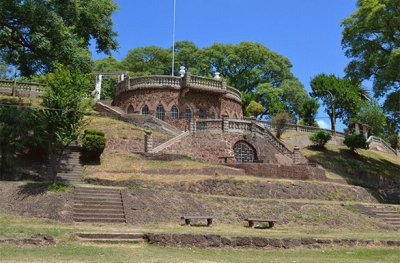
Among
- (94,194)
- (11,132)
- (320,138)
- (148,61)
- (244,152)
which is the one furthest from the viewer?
(148,61)

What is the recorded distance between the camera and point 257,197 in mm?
26703

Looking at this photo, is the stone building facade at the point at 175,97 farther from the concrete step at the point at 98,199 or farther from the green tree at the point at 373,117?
the green tree at the point at 373,117

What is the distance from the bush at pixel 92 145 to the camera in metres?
29.8

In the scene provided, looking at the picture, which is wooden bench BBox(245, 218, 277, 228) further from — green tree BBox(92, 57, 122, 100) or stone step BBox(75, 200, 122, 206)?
green tree BBox(92, 57, 122, 100)

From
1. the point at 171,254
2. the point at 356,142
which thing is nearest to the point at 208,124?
the point at 356,142

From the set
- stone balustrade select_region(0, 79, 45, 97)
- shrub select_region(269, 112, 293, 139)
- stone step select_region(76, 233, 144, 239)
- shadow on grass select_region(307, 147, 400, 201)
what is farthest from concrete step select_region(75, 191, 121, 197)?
shrub select_region(269, 112, 293, 139)

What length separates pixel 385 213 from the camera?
26406 millimetres

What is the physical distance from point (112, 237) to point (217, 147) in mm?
18940

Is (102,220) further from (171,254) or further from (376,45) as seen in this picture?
(376,45)

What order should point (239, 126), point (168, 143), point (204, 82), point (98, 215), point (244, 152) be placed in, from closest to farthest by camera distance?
point (98, 215), point (168, 143), point (244, 152), point (239, 126), point (204, 82)

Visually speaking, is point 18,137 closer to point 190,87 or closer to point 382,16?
point 190,87

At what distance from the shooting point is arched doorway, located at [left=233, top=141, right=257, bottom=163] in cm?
3553

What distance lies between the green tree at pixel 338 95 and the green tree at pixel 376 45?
2400 cm

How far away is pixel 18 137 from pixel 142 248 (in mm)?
16380
